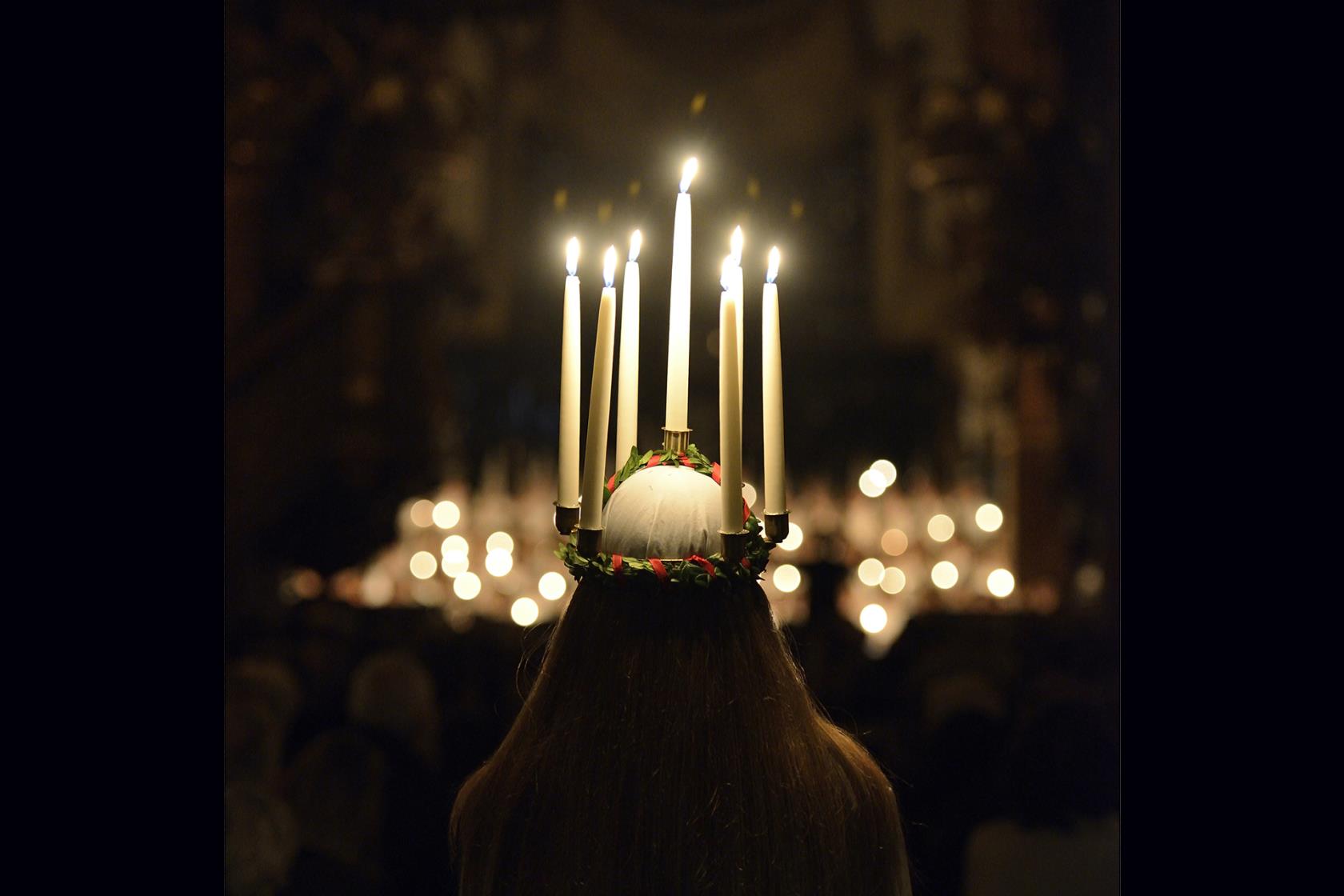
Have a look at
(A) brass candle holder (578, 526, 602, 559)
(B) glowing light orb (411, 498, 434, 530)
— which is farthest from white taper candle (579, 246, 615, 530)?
(B) glowing light orb (411, 498, 434, 530)

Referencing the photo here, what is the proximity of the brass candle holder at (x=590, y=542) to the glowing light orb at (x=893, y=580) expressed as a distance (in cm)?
47

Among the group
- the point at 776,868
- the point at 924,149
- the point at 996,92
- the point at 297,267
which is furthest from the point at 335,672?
Result: the point at 996,92

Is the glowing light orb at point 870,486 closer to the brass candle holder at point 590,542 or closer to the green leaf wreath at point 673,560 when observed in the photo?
the green leaf wreath at point 673,560

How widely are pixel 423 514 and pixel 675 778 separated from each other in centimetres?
53

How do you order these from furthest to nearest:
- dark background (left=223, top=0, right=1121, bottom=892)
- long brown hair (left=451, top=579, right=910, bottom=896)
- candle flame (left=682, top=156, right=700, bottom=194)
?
dark background (left=223, top=0, right=1121, bottom=892), candle flame (left=682, top=156, right=700, bottom=194), long brown hair (left=451, top=579, right=910, bottom=896)

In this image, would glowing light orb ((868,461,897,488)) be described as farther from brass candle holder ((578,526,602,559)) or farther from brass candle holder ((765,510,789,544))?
brass candle holder ((578,526,602,559))


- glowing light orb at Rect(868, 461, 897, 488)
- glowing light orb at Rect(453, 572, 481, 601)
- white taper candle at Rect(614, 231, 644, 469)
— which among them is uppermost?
white taper candle at Rect(614, 231, 644, 469)

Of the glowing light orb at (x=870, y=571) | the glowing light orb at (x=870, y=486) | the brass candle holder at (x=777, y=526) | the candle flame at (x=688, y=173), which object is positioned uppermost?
the candle flame at (x=688, y=173)

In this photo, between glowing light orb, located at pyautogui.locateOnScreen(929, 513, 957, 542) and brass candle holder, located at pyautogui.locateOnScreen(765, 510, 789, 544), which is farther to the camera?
glowing light orb, located at pyautogui.locateOnScreen(929, 513, 957, 542)

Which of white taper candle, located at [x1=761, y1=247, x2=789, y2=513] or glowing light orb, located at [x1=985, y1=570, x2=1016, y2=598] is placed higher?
white taper candle, located at [x1=761, y1=247, x2=789, y2=513]

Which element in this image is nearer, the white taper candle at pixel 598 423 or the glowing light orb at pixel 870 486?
the white taper candle at pixel 598 423

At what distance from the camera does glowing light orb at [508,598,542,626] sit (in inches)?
52.7

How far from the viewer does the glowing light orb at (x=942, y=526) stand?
1349 millimetres

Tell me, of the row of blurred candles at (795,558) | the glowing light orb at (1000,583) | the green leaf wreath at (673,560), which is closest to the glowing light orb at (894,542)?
the row of blurred candles at (795,558)
